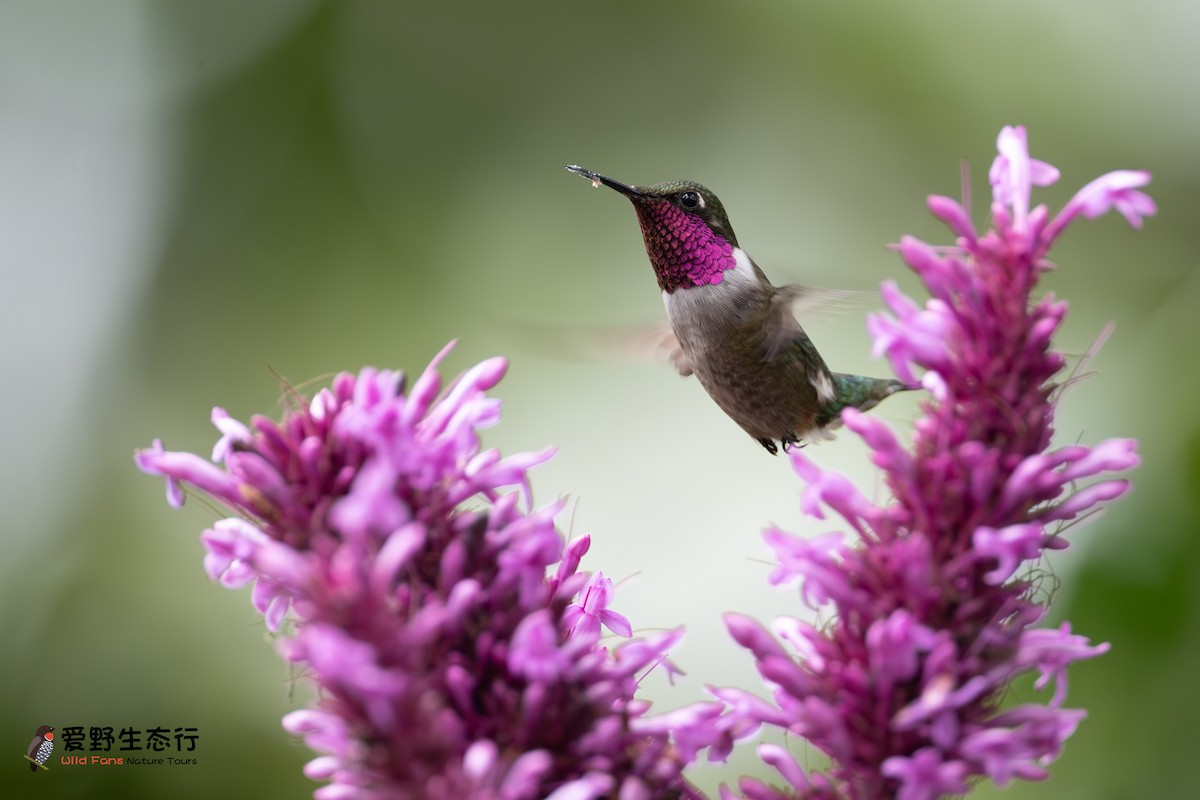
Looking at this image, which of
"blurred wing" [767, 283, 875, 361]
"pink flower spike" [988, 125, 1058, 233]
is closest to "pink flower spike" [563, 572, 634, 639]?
"pink flower spike" [988, 125, 1058, 233]

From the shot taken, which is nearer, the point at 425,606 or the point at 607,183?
the point at 425,606

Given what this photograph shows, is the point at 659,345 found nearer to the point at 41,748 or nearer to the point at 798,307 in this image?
the point at 798,307

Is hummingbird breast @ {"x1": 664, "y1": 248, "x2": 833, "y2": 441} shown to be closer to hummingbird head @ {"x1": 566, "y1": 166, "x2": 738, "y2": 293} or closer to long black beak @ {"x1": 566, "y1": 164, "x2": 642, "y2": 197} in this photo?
hummingbird head @ {"x1": 566, "y1": 166, "x2": 738, "y2": 293}

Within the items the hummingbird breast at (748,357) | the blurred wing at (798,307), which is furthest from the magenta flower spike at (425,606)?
the hummingbird breast at (748,357)

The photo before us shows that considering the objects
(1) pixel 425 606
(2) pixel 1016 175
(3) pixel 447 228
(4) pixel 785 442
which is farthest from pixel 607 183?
(3) pixel 447 228

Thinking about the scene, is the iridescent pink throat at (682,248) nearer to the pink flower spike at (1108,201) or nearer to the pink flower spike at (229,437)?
the pink flower spike at (1108,201)

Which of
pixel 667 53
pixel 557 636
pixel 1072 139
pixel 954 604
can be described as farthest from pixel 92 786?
pixel 1072 139
